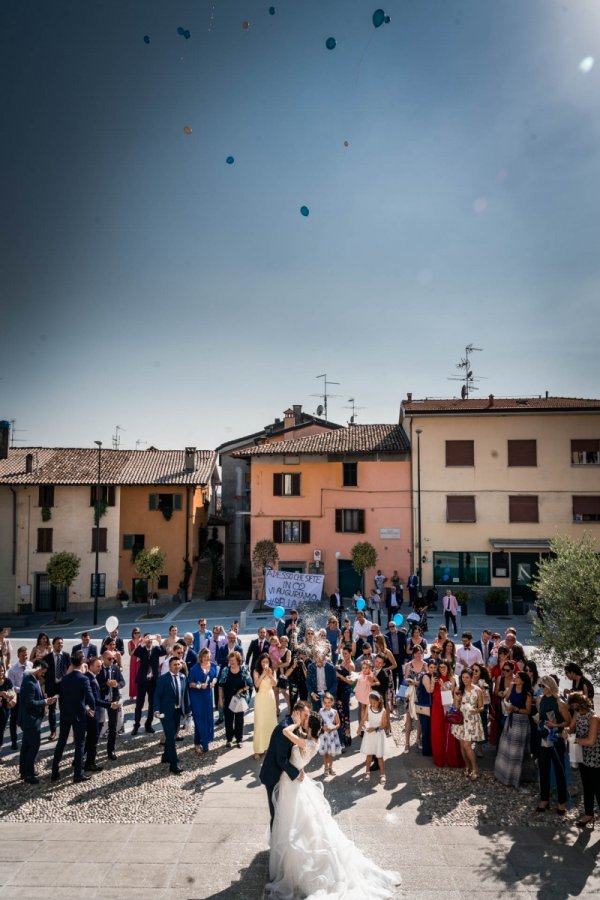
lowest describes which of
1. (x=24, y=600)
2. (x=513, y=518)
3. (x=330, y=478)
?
(x=24, y=600)

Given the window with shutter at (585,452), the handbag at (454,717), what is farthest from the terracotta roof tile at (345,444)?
the handbag at (454,717)

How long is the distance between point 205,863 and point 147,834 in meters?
1.00

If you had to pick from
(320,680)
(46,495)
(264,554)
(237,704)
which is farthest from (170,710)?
(46,495)

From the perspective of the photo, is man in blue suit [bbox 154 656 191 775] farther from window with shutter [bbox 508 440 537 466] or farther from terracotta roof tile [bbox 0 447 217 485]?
terracotta roof tile [bbox 0 447 217 485]

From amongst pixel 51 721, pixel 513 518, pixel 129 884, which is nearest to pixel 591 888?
pixel 129 884

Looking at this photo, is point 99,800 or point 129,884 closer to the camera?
point 129,884

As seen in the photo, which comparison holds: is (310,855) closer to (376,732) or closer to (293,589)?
(376,732)

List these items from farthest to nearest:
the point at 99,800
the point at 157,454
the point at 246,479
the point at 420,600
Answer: the point at 246,479, the point at 157,454, the point at 420,600, the point at 99,800

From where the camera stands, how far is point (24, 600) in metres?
32.8

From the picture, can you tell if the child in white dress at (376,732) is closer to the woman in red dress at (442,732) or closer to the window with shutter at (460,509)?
the woman in red dress at (442,732)

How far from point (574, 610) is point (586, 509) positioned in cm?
2089

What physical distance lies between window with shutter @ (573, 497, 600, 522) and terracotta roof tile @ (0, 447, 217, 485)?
63.6 ft

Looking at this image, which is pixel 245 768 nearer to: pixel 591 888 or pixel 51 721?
pixel 51 721

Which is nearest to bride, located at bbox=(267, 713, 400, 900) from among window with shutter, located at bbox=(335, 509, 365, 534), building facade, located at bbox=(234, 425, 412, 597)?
building facade, located at bbox=(234, 425, 412, 597)
